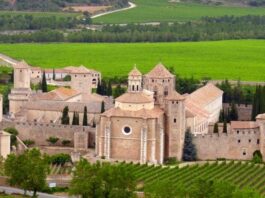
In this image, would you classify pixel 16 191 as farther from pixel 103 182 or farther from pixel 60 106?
pixel 60 106

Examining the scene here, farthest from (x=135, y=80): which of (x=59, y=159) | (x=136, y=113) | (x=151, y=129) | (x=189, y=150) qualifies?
(x=59, y=159)

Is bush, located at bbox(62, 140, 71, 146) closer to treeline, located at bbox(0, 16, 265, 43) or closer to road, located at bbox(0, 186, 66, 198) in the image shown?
road, located at bbox(0, 186, 66, 198)

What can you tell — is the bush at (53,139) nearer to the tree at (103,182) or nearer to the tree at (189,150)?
the tree at (189,150)

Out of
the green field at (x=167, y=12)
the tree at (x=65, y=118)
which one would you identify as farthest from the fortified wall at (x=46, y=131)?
the green field at (x=167, y=12)

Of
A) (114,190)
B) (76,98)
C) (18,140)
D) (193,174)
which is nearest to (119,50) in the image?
(76,98)

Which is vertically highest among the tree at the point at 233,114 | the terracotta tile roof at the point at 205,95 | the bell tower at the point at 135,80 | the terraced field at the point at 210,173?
the bell tower at the point at 135,80

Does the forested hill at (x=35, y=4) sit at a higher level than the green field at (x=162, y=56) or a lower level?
higher

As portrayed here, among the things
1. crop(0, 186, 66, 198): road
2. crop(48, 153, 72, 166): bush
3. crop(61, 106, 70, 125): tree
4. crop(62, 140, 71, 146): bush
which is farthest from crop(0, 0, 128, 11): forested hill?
crop(0, 186, 66, 198): road
